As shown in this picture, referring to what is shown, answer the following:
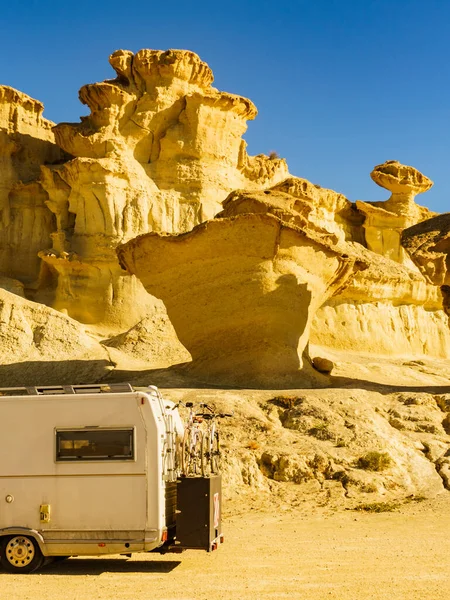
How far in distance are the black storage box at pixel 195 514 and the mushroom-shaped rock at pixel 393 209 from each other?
139 ft

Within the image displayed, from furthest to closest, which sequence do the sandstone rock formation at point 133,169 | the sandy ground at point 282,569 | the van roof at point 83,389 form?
the sandstone rock formation at point 133,169 < the van roof at point 83,389 < the sandy ground at point 282,569

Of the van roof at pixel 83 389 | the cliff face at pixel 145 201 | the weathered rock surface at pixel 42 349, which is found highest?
the cliff face at pixel 145 201

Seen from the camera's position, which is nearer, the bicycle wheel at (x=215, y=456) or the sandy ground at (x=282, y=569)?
the sandy ground at (x=282, y=569)

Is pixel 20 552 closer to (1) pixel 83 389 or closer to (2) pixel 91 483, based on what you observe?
(2) pixel 91 483

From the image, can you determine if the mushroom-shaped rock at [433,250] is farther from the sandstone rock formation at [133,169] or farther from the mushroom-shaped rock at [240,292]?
the sandstone rock formation at [133,169]

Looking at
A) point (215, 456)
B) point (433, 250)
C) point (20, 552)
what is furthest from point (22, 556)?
point (433, 250)

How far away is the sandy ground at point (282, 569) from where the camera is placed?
8891 millimetres

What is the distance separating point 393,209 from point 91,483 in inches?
1775

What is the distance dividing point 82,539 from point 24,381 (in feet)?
59.5

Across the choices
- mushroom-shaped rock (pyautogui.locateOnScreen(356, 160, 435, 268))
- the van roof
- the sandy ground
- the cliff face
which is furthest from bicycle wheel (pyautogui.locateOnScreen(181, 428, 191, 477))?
mushroom-shaped rock (pyautogui.locateOnScreen(356, 160, 435, 268))

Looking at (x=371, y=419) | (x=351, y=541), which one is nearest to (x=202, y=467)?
(x=351, y=541)

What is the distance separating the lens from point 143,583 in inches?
375

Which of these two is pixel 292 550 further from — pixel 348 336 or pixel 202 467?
pixel 348 336

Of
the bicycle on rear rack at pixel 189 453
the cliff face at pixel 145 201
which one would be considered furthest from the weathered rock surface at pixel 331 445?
the cliff face at pixel 145 201
